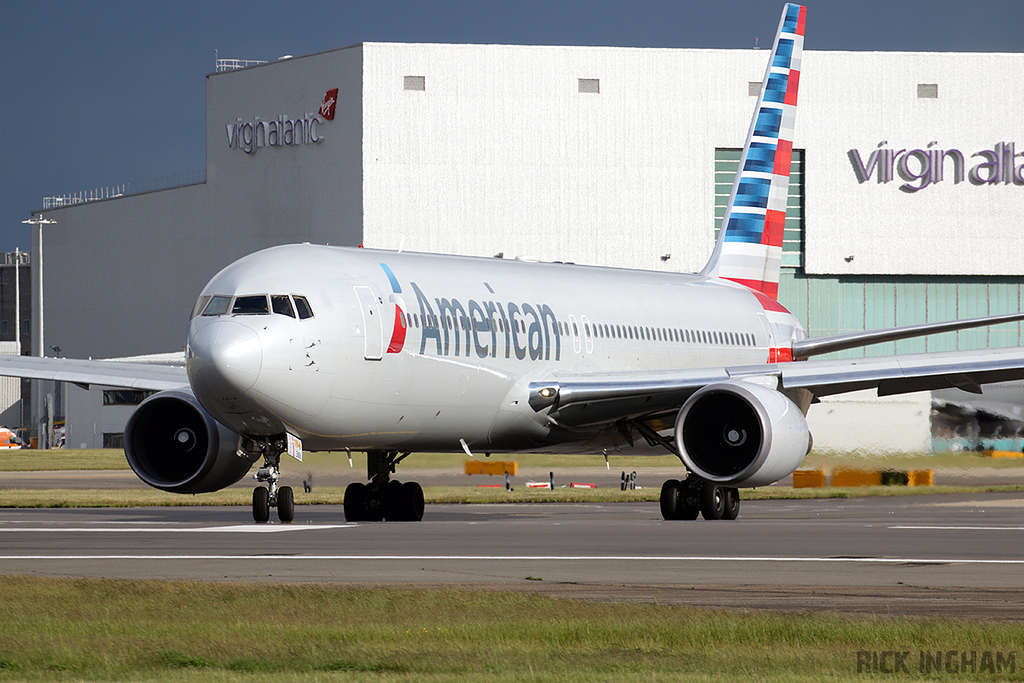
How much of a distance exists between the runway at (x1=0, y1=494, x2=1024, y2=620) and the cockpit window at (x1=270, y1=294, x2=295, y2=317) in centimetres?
279

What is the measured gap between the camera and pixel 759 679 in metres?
7.61

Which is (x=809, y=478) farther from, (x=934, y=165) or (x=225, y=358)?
(x=934, y=165)

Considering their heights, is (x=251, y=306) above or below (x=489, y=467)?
above

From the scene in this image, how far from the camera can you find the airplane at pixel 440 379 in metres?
19.0

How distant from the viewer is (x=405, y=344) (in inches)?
803

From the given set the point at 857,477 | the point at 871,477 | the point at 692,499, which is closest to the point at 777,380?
the point at 692,499

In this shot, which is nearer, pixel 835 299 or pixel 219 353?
pixel 219 353

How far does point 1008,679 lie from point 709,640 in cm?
184

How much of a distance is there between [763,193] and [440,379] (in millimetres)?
13865

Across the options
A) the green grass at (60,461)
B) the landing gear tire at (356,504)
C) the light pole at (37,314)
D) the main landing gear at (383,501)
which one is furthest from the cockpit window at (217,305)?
the light pole at (37,314)

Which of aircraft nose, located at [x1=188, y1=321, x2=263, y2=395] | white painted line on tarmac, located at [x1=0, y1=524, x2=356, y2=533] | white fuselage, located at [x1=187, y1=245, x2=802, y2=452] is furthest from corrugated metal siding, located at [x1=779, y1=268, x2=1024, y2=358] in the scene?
aircraft nose, located at [x1=188, y1=321, x2=263, y2=395]

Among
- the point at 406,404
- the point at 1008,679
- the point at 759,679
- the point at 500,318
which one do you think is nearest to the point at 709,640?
the point at 759,679

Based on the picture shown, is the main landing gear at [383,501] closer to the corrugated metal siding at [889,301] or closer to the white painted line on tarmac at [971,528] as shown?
the white painted line on tarmac at [971,528]

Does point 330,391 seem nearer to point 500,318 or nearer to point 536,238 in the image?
point 500,318
